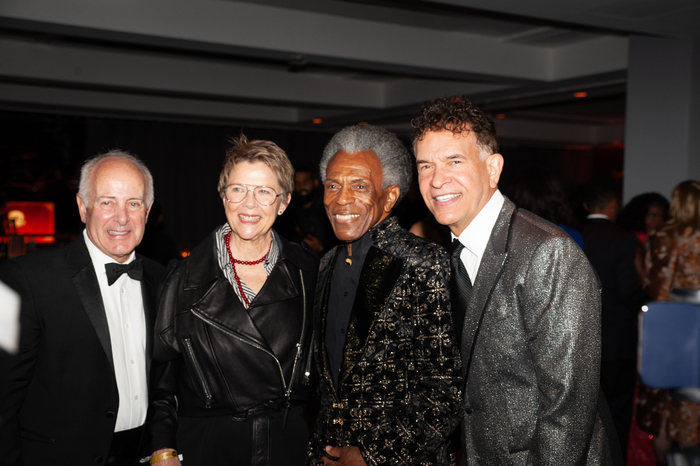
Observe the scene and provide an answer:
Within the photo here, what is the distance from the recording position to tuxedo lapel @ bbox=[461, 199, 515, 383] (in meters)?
1.55

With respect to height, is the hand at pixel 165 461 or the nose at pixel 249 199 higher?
the nose at pixel 249 199

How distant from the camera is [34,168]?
9.48 metres

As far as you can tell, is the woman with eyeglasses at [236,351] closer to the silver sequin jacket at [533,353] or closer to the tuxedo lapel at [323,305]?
the tuxedo lapel at [323,305]

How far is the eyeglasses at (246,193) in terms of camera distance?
1914 millimetres

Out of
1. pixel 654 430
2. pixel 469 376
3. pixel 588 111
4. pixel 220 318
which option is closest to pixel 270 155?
pixel 220 318

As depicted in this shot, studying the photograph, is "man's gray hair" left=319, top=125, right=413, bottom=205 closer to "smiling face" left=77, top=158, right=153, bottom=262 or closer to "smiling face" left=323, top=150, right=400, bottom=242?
"smiling face" left=323, top=150, right=400, bottom=242

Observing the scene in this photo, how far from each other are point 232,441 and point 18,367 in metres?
0.68

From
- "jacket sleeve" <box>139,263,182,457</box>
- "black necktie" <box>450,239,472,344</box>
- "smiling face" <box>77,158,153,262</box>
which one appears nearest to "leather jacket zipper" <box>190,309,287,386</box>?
"jacket sleeve" <box>139,263,182,457</box>

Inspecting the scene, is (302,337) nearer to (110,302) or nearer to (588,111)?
(110,302)

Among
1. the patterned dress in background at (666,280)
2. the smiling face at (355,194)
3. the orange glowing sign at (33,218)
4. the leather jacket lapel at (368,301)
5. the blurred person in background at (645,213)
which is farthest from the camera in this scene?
the orange glowing sign at (33,218)

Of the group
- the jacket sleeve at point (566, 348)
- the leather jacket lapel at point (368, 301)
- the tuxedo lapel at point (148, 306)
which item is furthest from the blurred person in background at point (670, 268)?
the tuxedo lapel at point (148, 306)

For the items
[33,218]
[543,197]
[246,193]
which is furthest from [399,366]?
[33,218]

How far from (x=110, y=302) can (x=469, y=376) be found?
3.89ft

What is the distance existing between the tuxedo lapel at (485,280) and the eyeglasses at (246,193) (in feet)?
2.50
